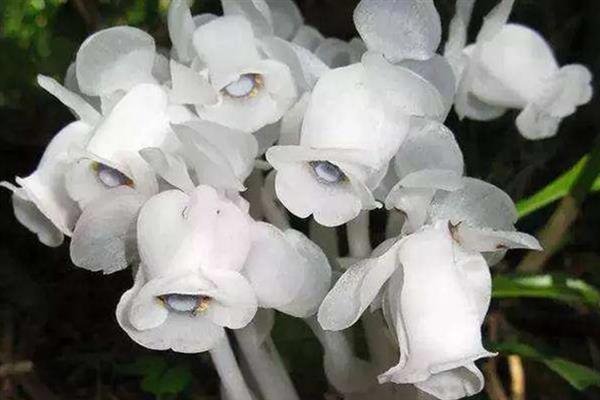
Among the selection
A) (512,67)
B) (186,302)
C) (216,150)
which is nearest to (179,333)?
(186,302)

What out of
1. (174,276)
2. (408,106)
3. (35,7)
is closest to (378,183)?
(408,106)

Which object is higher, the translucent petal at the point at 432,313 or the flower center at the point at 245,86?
the flower center at the point at 245,86

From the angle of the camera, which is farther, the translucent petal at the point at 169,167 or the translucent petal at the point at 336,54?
the translucent petal at the point at 336,54

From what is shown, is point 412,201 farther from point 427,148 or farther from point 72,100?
point 72,100

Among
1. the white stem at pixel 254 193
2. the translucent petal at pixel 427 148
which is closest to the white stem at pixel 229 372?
the white stem at pixel 254 193

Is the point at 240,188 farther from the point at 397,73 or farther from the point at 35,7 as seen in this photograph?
the point at 35,7

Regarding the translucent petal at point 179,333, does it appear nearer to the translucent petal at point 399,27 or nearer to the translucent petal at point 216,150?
the translucent petal at point 216,150

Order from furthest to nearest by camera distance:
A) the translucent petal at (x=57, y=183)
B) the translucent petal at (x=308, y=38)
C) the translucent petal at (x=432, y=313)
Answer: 1. the translucent petal at (x=308, y=38)
2. the translucent petal at (x=57, y=183)
3. the translucent petal at (x=432, y=313)
